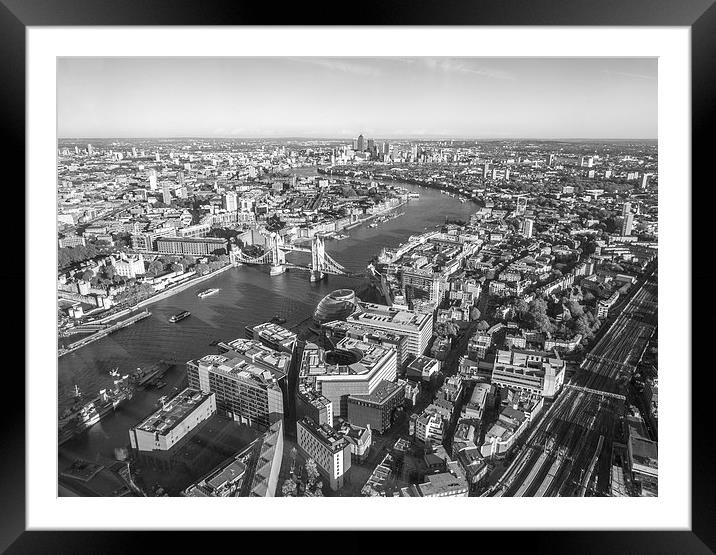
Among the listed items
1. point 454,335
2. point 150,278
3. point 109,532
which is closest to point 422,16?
point 109,532

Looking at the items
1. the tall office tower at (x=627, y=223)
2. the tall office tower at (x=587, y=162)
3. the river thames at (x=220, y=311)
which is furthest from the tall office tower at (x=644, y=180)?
the river thames at (x=220, y=311)

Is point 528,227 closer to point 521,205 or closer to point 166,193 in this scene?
point 521,205

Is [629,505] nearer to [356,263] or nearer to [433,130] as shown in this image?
[433,130]

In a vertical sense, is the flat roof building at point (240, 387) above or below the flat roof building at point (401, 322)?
below

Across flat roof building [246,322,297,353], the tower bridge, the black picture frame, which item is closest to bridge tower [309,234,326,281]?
the tower bridge

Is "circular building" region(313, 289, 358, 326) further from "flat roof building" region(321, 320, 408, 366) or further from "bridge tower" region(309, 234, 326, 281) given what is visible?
"bridge tower" region(309, 234, 326, 281)

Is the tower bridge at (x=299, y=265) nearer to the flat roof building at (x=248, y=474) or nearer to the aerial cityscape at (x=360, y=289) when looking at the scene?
the aerial cityscape at (x=360, y=289)

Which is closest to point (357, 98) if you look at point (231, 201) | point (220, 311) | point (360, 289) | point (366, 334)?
point (231, 201)
